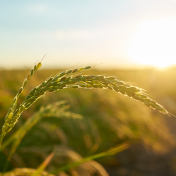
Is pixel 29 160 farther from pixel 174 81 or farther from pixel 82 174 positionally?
pixel 174 81

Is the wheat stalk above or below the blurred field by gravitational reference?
above

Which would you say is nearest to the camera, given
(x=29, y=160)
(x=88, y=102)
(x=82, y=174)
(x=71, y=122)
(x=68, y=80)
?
(x=68, y=80)

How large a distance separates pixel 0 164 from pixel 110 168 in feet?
9.42

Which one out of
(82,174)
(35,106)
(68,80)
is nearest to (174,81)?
(35,106)

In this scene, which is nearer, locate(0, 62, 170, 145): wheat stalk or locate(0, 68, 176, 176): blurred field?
locate(0, 62, 170, 145): wheat stalk

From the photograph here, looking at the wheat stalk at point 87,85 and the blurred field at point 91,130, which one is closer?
the wheat stalk at point 87,85

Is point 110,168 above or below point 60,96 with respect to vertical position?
below

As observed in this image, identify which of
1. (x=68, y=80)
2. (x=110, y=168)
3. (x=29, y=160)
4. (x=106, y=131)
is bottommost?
(x=110, y=168)

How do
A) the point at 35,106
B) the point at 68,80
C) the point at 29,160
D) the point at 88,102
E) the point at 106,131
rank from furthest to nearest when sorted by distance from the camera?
the point at 88,102 < the point at 106,131 < the point at 35,106 < the point at 29,160 < the point at 68,80

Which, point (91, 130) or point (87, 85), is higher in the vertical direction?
point (87, 85)

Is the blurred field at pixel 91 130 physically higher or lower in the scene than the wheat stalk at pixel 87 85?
lower

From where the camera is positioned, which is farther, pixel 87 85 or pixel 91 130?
pixel 91 130

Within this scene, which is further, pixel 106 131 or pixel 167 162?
pixel 167 162

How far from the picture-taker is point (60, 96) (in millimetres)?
4719
